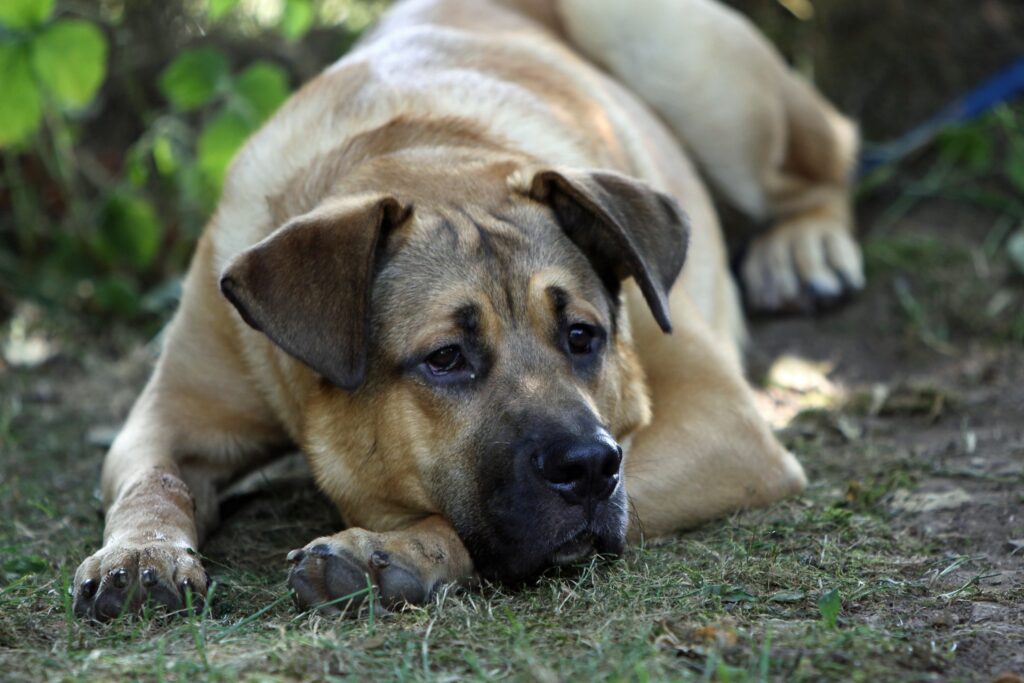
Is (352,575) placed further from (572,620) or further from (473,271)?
(473,271)

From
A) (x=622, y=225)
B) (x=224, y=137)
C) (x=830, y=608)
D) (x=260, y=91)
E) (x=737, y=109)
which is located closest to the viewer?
(x=830, y=608)

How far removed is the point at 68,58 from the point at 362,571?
3764 millimetres

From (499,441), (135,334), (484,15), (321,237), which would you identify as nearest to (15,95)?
(135,334)

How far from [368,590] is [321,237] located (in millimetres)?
944

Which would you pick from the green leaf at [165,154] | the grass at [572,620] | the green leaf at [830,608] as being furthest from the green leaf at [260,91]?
the green leaf at [830,608]

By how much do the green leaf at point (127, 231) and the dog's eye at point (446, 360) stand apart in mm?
3804

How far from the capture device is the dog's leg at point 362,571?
9.88ft

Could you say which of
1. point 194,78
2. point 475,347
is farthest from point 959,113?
point 475,347

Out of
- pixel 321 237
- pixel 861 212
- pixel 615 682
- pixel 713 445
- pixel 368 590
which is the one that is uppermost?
pixel 321 237

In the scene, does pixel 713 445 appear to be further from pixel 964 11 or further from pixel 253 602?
pixel 964 11

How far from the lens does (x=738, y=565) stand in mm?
3295

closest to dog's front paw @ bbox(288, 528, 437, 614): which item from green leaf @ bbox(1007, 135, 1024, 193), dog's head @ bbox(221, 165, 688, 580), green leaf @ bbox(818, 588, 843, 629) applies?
dog's head @ bbox(221, 165, 688, 580)

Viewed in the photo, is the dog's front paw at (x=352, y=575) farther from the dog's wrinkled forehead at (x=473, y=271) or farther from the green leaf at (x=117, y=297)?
the green leaf at (x=117, y=297)

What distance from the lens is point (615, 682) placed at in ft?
7.96
